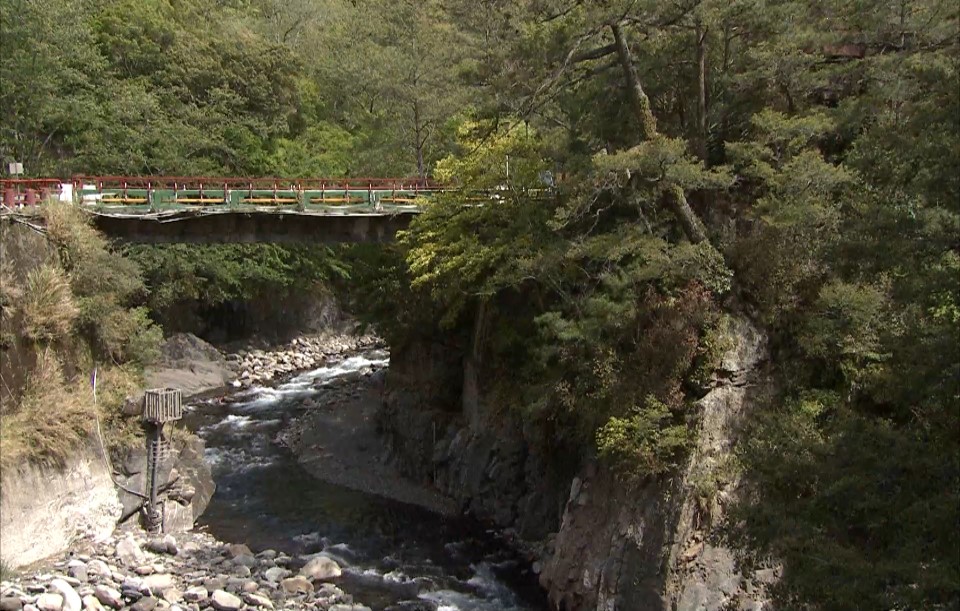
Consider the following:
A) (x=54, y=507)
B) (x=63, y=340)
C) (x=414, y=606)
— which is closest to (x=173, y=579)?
(x=54, y=507)

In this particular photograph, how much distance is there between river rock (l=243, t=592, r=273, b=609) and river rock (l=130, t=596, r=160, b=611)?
6.11 feet

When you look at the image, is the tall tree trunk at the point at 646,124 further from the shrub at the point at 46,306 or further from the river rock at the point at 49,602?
the river rock at the point at 49,602

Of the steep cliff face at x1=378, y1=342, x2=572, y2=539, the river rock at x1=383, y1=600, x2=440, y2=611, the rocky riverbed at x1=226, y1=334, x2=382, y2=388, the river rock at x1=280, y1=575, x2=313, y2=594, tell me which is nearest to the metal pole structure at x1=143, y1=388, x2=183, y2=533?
the river rock at x1=280, y1=575, x2=313, y2=594

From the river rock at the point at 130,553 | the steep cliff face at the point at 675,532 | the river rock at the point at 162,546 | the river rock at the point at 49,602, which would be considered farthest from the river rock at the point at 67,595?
the steep cliff face at the point at 675,532

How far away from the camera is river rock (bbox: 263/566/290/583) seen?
63.2 ft

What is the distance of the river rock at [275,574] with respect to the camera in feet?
63.2

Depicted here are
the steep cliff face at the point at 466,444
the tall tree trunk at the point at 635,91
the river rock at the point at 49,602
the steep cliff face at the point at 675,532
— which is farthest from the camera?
the steep cliff face at the point at 466,444

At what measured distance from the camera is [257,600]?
17797 millimetres

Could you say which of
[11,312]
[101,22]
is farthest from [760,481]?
[101,22]

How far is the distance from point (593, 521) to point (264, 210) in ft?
48.5

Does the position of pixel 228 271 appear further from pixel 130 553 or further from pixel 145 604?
pixel 145 604

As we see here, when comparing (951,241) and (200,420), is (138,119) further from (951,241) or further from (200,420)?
(951,241)

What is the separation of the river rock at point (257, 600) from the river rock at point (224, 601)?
28 cm

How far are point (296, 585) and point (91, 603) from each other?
4458 mm
